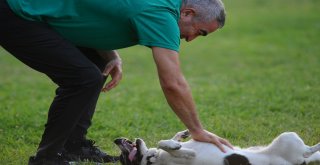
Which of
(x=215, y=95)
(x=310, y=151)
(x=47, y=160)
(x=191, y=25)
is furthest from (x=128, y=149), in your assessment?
(x=215, y=95)

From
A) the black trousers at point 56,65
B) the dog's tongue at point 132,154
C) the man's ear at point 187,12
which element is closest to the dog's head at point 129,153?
the dog's tongue at point 132,154

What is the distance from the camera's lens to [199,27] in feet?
16.8

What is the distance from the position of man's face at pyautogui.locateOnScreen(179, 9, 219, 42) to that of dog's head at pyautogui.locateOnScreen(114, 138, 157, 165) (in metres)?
0.99

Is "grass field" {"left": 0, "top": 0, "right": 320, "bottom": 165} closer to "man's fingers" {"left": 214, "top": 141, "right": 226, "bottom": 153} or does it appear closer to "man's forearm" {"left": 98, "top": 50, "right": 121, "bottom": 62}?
"man's forearm" {"left": 98, "top": 50, "right": 121, "bottom": 62}

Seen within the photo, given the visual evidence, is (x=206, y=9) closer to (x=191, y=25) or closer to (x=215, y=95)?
(x=191, y=25)

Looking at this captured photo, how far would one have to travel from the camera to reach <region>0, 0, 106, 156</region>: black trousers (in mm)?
5031

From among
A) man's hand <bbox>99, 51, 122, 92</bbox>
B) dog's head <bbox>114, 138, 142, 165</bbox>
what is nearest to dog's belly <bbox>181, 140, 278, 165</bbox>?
dog's head <bbox>114, 138, 142, 165</bbox>

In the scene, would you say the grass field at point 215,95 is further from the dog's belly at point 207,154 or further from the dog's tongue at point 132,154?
the dog's belly at point 207,154

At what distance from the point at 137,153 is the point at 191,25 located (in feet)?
3.79

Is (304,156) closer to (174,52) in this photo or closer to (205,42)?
(174,52)

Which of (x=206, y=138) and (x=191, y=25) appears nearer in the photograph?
(x=206, y=138)

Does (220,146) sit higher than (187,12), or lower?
lower

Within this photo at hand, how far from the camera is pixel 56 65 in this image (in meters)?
5.04

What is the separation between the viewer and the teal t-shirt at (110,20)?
473cm
